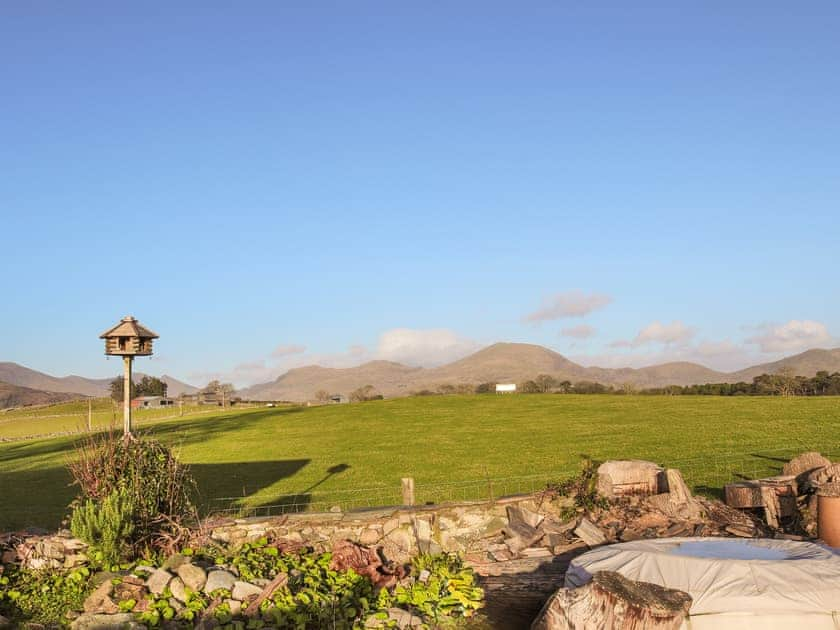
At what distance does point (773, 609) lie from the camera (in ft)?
29.7

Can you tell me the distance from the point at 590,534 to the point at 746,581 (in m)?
4.46

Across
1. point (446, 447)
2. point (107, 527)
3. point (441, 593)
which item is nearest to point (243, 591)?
point (107, 527)

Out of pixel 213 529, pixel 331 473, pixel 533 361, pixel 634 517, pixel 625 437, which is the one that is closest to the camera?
pixel 213 529

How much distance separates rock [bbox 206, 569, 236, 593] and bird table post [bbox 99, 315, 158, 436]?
19.0 ft

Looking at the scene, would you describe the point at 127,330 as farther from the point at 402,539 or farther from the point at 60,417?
the point at 60,417

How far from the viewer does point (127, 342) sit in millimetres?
15461

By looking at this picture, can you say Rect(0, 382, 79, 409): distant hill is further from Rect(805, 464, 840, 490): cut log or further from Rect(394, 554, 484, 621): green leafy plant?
Rect(805, 464, 840, 490): cut log

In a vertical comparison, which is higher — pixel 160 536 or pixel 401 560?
pixel 160 536

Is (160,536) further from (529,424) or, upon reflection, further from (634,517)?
(529,424)

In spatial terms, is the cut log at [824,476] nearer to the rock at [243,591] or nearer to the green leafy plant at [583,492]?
the green leafy plant at [583,492]

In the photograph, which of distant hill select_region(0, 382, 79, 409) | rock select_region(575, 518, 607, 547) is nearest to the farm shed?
distant hill select_region(0, 382, 79, 409)

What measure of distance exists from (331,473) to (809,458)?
1473 centimetres

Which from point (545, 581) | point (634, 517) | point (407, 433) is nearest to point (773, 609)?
point (545, 581)

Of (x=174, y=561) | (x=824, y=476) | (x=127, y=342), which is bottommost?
(x=174, y=561)
